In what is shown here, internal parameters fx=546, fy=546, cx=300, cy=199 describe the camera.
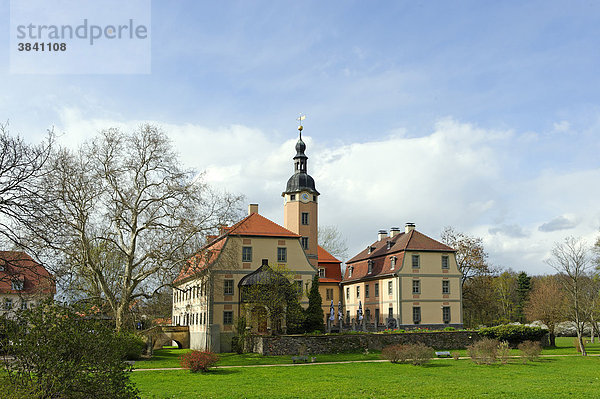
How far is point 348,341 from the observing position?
3338 cm

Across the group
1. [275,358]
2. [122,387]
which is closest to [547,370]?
[275,358]

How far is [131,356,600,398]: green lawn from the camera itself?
56.0ft

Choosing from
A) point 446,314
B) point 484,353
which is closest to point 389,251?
point 446,314

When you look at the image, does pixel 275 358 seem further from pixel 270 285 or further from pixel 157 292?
pixel 157 292

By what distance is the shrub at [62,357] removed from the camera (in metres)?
9.70

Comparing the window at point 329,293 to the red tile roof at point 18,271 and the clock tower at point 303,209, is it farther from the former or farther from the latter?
the red tile roof at point 18,271

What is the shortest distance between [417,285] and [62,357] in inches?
1589

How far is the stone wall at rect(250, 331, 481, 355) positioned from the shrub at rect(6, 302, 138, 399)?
2195cm

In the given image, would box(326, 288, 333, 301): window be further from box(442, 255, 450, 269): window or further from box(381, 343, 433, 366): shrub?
box(381, 343, 433, 366): shrub

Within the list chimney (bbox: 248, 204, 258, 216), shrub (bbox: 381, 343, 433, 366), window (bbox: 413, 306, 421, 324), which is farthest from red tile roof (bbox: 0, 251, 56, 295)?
window (bbox: 413, 306, 421, 324)

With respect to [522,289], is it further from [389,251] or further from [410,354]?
[410,354]

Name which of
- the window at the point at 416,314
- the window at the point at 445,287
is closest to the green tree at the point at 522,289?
the window at the point at 445,287

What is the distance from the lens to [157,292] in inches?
1334

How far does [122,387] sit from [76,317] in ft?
5.67
